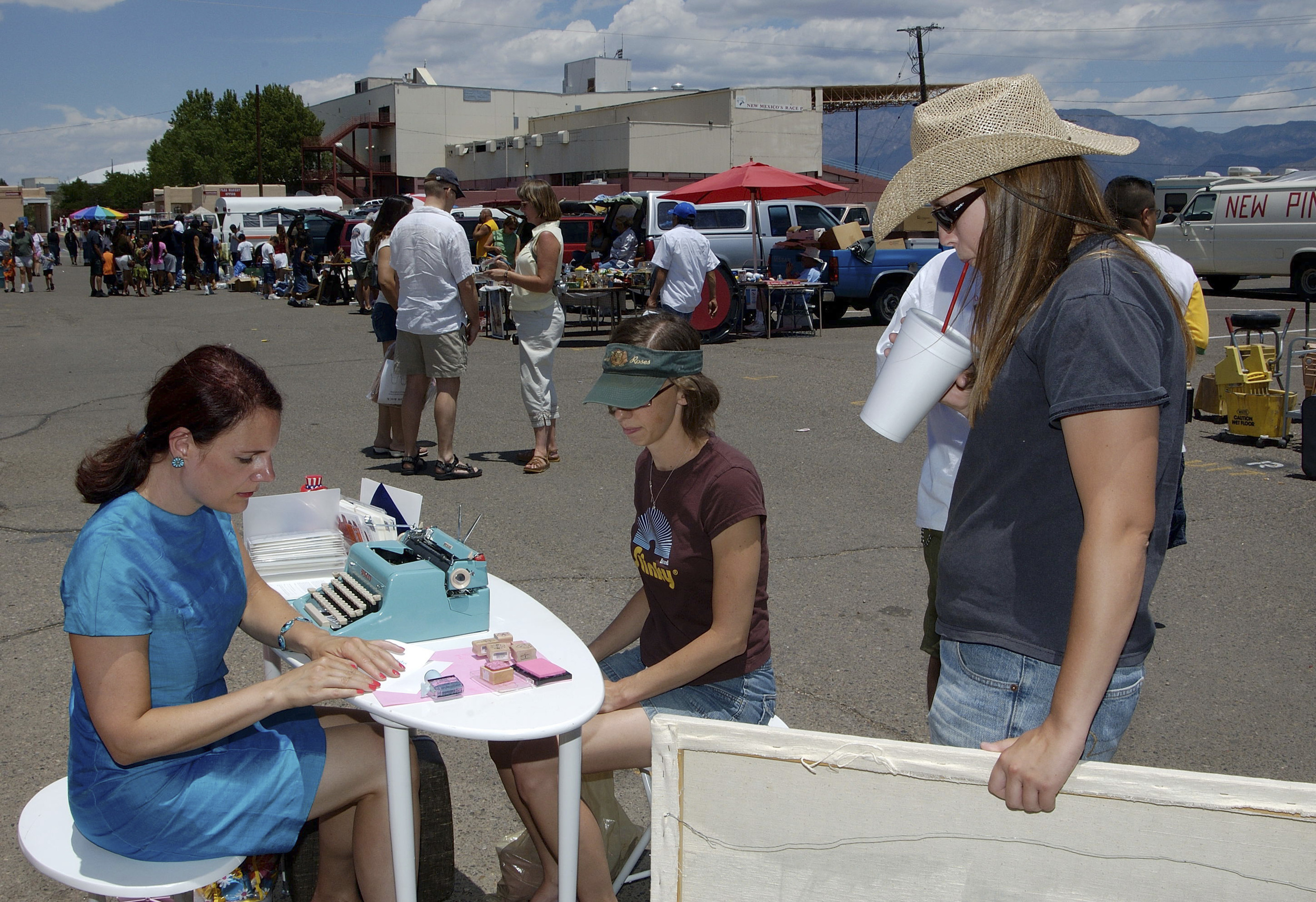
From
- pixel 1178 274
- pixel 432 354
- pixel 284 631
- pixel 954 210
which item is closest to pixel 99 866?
pixel 284 631

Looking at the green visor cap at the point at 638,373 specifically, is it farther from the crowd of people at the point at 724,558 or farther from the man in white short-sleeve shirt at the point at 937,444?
the man in white short-sleeve shirt at the point at 937,444

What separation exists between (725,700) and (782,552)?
2.96 m

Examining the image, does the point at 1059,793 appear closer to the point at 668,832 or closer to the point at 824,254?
the point at 668,832

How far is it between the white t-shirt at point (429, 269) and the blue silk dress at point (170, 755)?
449 cm

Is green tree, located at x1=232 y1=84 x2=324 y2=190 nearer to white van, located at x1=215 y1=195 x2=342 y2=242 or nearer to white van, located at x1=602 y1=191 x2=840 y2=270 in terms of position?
white van, located at x1=215 y1=195 x2=342 y2=242

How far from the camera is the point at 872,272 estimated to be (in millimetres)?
15266

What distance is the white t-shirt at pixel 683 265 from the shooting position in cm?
979

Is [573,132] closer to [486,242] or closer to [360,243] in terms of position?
[360,243]

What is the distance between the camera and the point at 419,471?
7160 mm

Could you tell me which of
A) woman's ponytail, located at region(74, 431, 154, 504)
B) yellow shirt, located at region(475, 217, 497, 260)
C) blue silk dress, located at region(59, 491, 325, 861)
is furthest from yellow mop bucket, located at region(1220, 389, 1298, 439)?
yellow shirt, located at region(475, 217, 497, 260)

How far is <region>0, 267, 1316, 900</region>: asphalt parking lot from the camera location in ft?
11.7

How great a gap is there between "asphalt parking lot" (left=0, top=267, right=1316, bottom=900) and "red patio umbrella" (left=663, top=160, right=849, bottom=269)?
11.5 feet

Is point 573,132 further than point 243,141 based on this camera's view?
No

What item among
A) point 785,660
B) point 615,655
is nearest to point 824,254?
point 785,660
